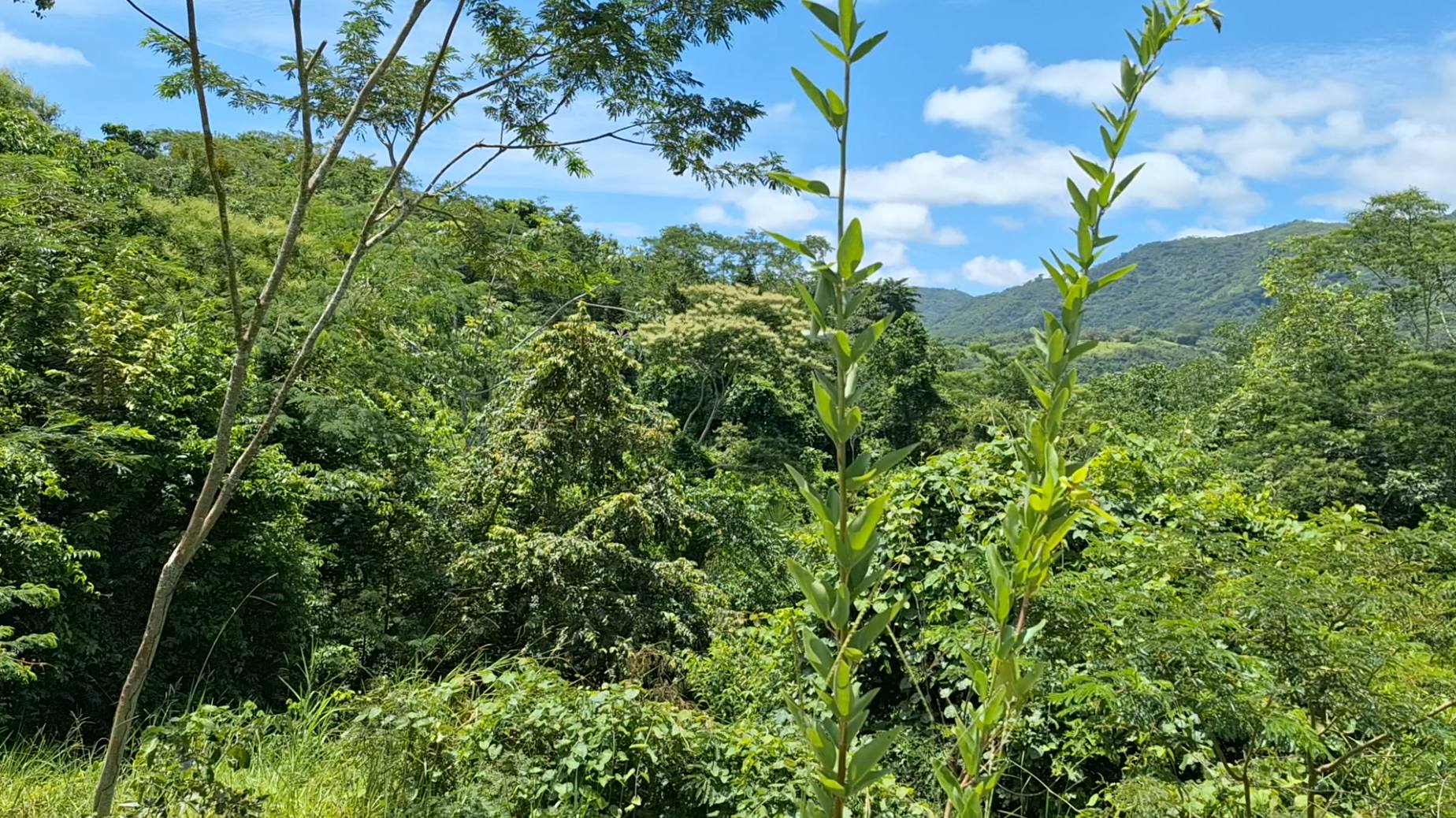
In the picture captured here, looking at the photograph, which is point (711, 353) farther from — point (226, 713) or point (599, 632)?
point (226, 713)

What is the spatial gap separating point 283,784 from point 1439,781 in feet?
10.9

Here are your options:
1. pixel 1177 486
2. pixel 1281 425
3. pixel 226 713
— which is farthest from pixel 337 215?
pixel 1281 425

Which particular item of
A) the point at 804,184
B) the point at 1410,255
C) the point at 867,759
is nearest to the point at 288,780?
the point at 867,759

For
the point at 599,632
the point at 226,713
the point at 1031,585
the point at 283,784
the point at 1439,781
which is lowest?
the point at 599,632

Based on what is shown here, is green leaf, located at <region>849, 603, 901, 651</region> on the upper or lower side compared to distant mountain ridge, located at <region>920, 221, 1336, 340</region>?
lower

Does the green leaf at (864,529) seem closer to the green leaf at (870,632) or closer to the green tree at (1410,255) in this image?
the green leaf at (870,632)

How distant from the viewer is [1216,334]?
24.3 metres

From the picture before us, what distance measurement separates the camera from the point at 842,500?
56 cm

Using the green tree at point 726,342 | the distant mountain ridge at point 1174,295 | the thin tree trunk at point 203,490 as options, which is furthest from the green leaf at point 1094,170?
the distant mountain ridge at point 1174,295

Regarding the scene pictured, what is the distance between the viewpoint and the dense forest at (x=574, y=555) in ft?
2.57

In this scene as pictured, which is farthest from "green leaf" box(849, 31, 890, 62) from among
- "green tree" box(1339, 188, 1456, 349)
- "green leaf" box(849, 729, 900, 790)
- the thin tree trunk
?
"green tree" box(1339, 188, 1456, 349)

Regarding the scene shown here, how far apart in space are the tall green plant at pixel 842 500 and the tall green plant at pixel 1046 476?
0.08 meters

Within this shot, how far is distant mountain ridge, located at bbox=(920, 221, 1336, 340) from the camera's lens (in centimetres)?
11075

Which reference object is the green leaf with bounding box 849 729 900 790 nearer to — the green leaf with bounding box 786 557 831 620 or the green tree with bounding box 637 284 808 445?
the green leaf with bounding box 786 557 831 620
